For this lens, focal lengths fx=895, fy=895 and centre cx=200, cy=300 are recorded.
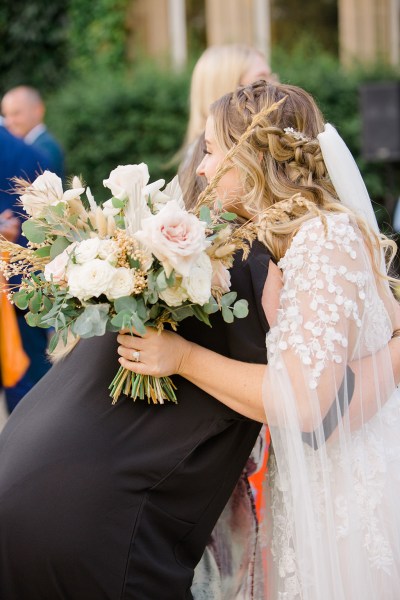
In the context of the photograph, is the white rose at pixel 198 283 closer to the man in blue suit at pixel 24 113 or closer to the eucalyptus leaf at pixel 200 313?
the eucalyptus leaf at pixel 200 313

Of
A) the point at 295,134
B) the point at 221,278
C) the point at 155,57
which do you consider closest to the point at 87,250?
the point at 221,278

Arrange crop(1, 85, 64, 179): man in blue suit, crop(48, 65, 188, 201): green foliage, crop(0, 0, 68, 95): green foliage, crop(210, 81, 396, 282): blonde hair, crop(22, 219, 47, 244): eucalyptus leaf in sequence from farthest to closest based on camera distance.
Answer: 1. crop(0, 0, 68, 95): green foliage
2. crop(48, 65, 188, 201): green foliage
3. crop(1, 85, 64, 179): man in blue suit
4. crop(210, 81, 396, 282): blonde hair
5. crop(22, 219, 47, 244): eucalyptus leaf

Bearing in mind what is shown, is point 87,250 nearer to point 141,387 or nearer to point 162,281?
point 162,281

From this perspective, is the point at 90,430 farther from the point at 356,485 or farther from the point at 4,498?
the point at 356,485

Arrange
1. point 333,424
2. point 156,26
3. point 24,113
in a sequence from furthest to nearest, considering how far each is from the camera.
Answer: point 156,26, point 24,113, point 333,424

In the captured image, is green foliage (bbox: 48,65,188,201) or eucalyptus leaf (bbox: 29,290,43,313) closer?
eucalyptus leaf (bbox: 29,290,43,313)

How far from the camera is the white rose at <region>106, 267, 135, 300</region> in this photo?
233 centimetres

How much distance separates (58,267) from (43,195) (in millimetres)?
239

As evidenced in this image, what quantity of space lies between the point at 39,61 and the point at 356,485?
38.6 feet

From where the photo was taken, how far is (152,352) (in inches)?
98.3

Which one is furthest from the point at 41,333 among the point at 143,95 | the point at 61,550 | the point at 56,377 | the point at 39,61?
the point at 39,61

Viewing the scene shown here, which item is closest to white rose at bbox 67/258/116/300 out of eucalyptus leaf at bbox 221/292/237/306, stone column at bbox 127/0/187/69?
eucalyptus leaf at bbox 221/292/237/306

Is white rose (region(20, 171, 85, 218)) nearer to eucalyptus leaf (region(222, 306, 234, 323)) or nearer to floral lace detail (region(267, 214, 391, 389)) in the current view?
eucalyptus leaf (region(222, 306, 234, 323))

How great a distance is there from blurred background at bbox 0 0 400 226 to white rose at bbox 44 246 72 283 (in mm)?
8845
